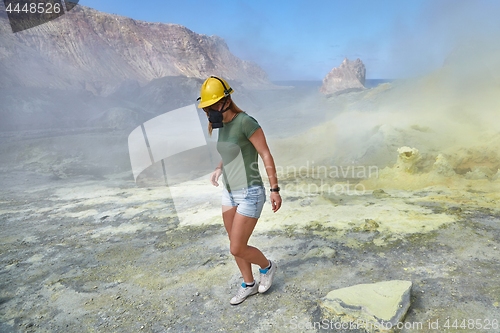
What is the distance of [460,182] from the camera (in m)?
6.17

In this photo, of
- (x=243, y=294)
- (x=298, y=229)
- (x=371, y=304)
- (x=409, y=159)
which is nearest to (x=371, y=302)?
(x=371, y=304)

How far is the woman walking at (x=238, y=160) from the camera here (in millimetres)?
2367

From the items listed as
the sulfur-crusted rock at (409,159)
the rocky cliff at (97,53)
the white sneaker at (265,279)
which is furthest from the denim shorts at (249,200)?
the rocky cliff at (97,53)

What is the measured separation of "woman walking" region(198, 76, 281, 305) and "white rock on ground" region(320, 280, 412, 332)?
752 mm

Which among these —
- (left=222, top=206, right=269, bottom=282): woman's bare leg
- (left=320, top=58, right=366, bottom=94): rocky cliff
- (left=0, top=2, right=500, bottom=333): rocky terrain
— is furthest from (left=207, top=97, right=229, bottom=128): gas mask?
(left=320, top=58, right=366, bottom=94): rocky cliff

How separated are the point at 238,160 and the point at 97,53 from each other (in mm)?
44968

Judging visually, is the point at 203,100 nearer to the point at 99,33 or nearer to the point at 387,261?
the point at 387,261

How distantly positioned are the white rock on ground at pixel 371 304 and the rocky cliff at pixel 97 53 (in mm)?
28151

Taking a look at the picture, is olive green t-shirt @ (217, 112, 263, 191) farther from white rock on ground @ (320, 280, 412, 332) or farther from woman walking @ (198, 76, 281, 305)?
white rock on ground @ (320, 280, 412, 332)

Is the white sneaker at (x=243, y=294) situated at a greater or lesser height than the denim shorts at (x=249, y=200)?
lesser

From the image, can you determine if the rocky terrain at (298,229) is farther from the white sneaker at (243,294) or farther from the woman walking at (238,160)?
the woman walking at (238,160)

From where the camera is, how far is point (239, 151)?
95.9 inches

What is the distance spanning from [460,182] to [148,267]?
5.50m

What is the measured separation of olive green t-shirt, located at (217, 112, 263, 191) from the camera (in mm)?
2375
